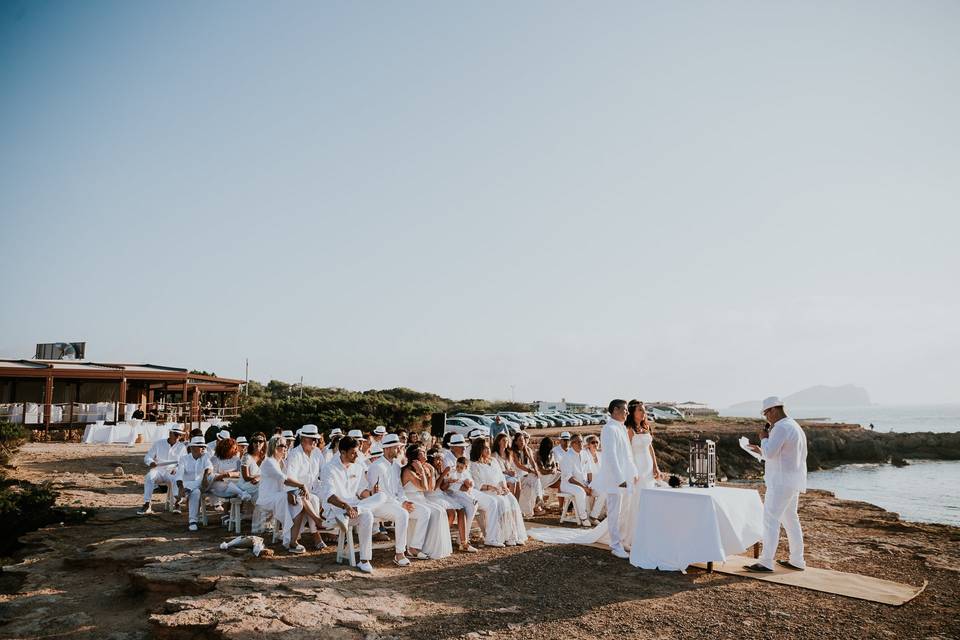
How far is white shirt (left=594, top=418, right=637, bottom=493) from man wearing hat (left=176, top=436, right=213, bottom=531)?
628cm

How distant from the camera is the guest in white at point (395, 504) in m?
7.74

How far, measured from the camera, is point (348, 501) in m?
7.80

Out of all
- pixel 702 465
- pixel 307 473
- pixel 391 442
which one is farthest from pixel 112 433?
pixel 702 465

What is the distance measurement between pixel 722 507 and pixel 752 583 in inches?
33.0

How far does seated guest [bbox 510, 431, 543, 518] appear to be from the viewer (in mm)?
11336

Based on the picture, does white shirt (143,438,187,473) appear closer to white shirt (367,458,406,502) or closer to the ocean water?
white shirt (367,458,406,502)

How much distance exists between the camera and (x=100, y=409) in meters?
27.4

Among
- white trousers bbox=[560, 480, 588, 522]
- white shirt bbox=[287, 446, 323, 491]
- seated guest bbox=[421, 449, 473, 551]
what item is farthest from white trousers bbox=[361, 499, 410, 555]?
white trousers bbox=[560, 480, 588, 522]

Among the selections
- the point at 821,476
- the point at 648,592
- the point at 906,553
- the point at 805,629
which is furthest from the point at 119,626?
the point at 821,476

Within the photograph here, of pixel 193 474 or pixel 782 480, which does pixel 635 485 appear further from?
pixel 193 474

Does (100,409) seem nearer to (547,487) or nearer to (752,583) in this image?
(547,487)

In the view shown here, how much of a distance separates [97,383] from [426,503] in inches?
1177

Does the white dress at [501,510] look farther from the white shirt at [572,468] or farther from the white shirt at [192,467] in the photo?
the white shirt at [192,467]

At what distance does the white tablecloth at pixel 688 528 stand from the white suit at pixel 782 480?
333 mm
